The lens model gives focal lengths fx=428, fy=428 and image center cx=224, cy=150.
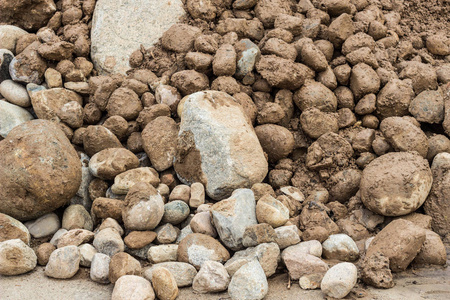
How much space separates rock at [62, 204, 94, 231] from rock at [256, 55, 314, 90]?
6.99 ft

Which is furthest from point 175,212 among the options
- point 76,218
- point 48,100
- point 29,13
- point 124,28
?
point 29,13

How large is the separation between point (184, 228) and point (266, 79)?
1700 mm

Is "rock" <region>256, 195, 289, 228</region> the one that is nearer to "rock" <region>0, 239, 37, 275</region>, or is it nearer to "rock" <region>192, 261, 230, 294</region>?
"rock" <region>192, 261, 230, 294</region>

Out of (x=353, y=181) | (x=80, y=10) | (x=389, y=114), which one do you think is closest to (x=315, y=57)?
(x=389, y=114)

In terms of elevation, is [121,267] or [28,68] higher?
[28,68]

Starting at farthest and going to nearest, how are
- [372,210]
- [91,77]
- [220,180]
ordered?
[91,77] < [220,180] < [372,210]

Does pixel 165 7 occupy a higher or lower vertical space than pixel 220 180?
higher

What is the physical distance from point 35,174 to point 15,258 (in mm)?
673

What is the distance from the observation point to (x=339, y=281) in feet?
8.89

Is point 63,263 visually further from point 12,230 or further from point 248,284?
point 248,284

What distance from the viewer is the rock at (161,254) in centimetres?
321

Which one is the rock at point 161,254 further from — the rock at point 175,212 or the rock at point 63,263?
the rock at point 63,263

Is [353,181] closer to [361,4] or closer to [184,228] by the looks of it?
[184,228]

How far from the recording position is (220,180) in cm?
376
